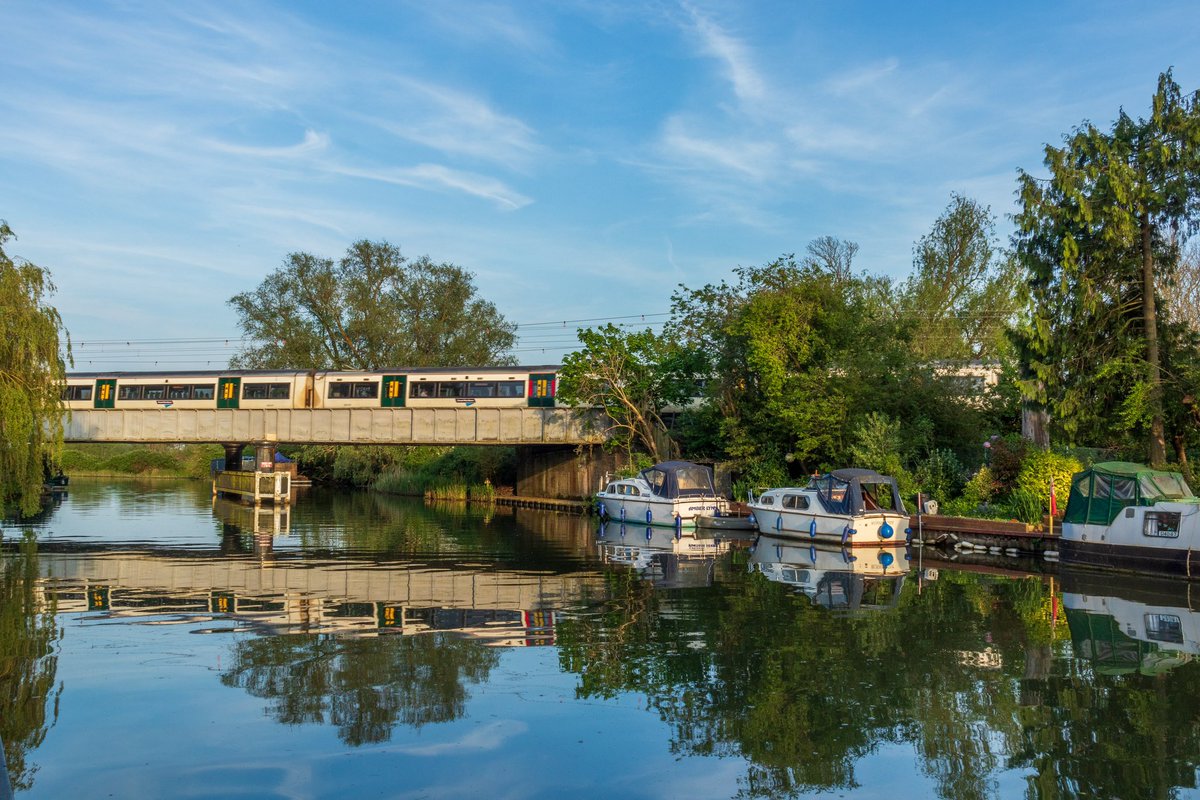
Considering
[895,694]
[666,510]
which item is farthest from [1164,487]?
[666,510]

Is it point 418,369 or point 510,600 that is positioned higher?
point 418,369

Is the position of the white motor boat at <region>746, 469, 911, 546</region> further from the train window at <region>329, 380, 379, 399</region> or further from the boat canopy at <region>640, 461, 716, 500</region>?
the train window at <region>329, 380, 379, 399</region>

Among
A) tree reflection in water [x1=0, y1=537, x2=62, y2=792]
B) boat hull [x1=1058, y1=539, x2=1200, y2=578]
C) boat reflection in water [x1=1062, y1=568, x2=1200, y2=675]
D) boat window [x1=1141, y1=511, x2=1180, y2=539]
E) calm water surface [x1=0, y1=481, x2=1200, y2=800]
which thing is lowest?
tree reflection in water [x1=0, y1=537, x2=62, y2=792]

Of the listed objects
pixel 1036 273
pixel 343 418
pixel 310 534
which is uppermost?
pixel 1036 273

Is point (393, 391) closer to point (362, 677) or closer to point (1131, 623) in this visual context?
point (362, 677)

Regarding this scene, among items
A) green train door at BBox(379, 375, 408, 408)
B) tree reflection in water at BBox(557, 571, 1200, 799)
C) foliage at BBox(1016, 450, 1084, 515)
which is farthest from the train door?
foliage at BBox(1016, 450, 1084, 515)

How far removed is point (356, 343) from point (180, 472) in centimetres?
3189

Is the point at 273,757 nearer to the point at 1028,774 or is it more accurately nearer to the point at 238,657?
the point at 238,657

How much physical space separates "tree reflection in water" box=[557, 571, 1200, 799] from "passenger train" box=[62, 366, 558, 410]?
121 ft

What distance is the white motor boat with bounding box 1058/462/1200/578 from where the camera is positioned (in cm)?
2484

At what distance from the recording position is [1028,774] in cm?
1023

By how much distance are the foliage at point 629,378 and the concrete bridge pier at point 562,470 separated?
3446 mm

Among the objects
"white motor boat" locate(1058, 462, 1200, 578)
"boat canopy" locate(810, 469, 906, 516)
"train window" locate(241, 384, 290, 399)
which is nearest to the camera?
"white motor boat" locate(1058, 462, 1200, 578)

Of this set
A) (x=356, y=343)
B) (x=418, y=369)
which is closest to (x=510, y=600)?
(x=418, y=369)
